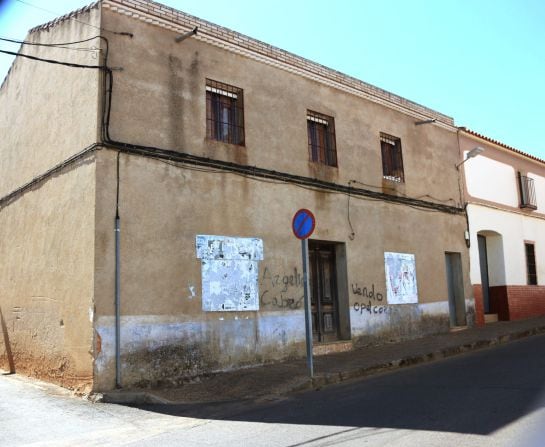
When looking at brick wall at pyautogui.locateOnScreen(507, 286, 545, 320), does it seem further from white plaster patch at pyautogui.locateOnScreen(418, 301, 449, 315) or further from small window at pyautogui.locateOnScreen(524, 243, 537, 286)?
white plaster patch at pyautogui.locateOnScreen(418, 301, 449, 315)

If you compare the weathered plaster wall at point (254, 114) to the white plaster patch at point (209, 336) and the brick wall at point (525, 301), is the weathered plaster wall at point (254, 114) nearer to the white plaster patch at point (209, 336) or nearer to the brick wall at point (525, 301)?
the white plaster patch at point (209, 336)

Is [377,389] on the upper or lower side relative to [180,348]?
lower

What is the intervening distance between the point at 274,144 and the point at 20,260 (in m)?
5.67

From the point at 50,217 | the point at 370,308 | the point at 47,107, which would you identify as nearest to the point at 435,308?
the point at 370,308

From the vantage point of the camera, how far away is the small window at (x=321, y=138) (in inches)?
505

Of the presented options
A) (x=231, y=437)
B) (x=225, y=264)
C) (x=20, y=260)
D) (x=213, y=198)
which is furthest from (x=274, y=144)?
(x=231, y=437)

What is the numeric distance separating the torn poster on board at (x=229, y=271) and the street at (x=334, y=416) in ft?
8.43

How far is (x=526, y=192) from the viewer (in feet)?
64.7

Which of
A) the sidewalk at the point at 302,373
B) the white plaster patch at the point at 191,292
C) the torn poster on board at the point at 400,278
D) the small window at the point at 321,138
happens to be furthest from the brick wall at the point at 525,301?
the white plaster patch at the point at 191,292

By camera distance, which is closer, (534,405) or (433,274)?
(534,405)

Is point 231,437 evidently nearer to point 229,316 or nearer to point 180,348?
point 180,348

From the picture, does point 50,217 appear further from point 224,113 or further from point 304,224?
point 304,224

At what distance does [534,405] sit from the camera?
6293 mm

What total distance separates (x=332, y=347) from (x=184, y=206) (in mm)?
4605
